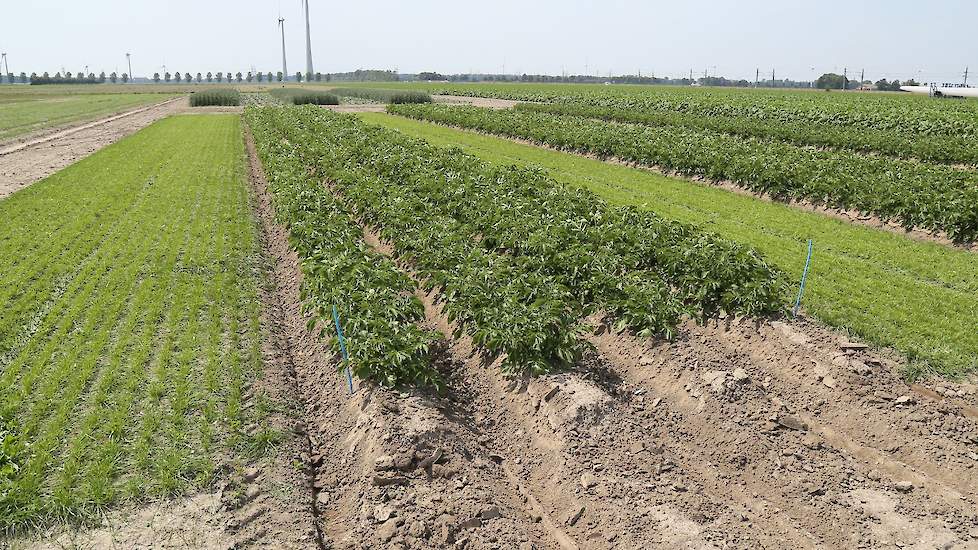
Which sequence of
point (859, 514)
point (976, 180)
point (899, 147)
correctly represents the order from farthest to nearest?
point (899, 147)
point (976, 180)
point (859, 514)

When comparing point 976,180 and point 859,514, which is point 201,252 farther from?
point 976,180

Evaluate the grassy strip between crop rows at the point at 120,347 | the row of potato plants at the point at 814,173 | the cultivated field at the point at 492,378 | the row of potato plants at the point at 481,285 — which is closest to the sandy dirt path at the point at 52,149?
the grassy strip between crop rows at the point at 120,347

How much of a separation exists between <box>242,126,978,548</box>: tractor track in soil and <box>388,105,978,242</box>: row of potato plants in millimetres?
8984

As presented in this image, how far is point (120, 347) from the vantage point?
30.8 feet

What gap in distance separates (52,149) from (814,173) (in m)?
36.3

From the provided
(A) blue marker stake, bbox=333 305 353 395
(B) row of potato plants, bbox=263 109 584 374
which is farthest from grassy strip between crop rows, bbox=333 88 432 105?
(A) blue marker stake, bbox=333 305 353 395

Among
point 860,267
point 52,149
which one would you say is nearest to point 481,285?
point 860,267

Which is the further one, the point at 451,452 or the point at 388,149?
the point at 388,149

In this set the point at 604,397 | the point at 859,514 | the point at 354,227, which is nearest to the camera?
the point at 859,514

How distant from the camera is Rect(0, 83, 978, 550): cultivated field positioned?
5895mm

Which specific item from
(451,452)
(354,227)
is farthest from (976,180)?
(451,452)

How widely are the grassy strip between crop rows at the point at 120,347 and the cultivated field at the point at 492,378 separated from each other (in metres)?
0.05

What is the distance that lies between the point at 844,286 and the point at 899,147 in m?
18.9

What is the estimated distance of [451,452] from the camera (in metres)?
6.59
